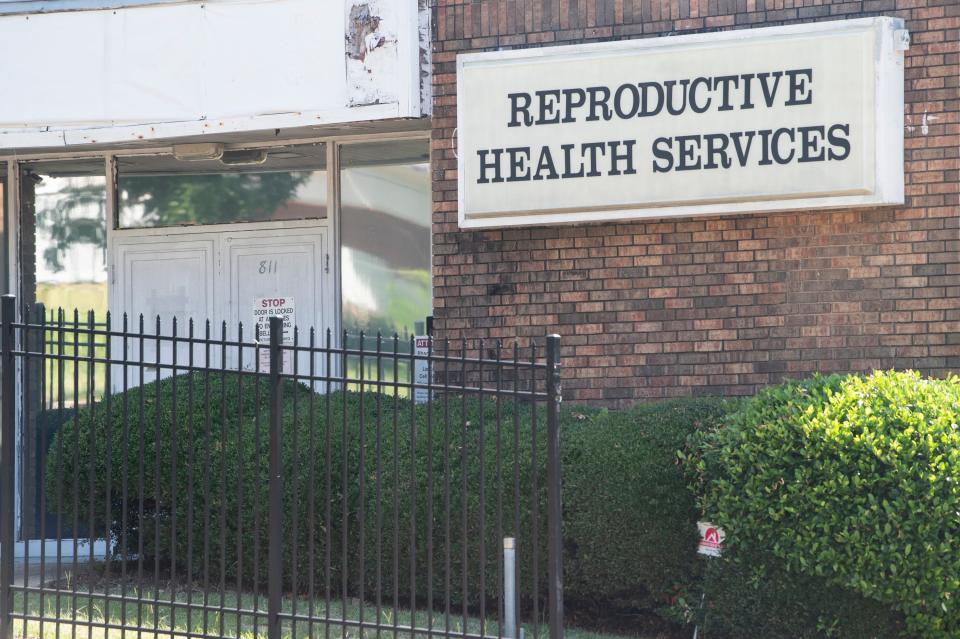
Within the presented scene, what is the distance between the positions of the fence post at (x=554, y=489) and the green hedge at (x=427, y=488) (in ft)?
2.37

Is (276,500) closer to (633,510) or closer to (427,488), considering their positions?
(427,488)

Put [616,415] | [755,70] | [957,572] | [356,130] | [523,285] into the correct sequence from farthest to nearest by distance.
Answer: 1. [356,130]
2. [523,285]
3. [755,70]
4. [616,415]
5. [957,572]

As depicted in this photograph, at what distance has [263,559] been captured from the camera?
8328 millimetres

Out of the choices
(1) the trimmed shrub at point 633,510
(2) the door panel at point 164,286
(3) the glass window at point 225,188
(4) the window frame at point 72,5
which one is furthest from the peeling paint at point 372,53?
(1) the trimmed shrub at point 633,510

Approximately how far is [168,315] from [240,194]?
1216mm

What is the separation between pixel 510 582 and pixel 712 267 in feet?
11.0

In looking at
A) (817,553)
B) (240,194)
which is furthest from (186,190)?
(817,553)

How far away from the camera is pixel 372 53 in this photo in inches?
355

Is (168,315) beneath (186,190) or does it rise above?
beneath

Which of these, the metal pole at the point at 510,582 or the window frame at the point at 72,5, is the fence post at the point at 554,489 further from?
the window frame at the point at 72,5

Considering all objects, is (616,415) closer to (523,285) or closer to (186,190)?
(523,285)

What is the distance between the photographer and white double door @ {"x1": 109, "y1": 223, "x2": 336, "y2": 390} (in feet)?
34.3

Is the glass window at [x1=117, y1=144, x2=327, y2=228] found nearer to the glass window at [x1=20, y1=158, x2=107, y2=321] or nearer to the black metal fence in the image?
the glass window at [x1=20, y1=158, x2=107, y2=321]

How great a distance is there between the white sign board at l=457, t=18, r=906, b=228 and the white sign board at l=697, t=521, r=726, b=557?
2367mm
